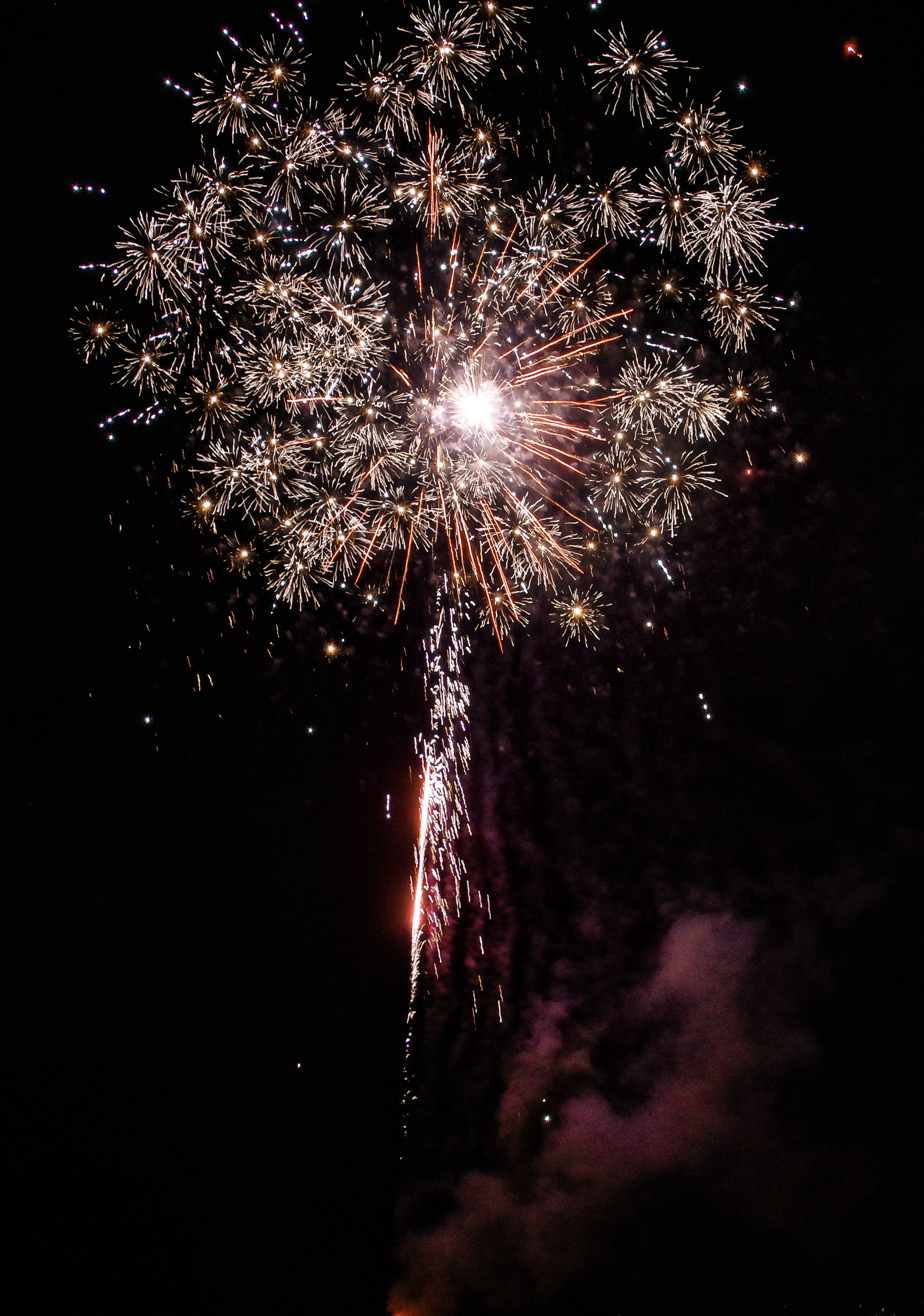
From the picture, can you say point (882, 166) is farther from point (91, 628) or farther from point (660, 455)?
point (91, 628)

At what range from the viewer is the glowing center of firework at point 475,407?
5.48 ft

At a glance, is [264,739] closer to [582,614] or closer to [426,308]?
[582,614]

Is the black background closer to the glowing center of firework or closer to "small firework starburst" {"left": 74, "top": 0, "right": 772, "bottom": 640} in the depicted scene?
"small firework starburst" {"left": 74, "top": 0, "right": 772, "bottom": 640}

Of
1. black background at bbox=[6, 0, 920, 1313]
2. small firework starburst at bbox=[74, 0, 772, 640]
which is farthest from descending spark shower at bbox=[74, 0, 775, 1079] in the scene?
black background at bbox=[6, 0, 920, 1313]

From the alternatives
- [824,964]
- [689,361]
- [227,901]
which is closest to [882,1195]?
[824,964]

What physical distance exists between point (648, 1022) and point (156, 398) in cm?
254

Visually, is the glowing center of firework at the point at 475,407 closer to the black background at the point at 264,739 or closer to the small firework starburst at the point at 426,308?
the small firework starburst at the point at 426,308

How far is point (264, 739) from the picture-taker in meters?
1.80

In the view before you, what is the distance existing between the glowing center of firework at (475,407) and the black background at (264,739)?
696 mm

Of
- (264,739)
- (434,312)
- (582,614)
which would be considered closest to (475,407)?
(434,312)

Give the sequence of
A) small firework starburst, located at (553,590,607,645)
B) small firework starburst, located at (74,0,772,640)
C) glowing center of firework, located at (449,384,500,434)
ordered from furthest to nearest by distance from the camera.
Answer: small firework starburst, located at (553,590,607,645), glowing center of firework, located at (449,384,500,434), small firework starburst, located at (74,0,772,640)

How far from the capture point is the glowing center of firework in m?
1.67

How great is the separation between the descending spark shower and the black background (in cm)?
11

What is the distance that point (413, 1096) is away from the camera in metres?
2.06
